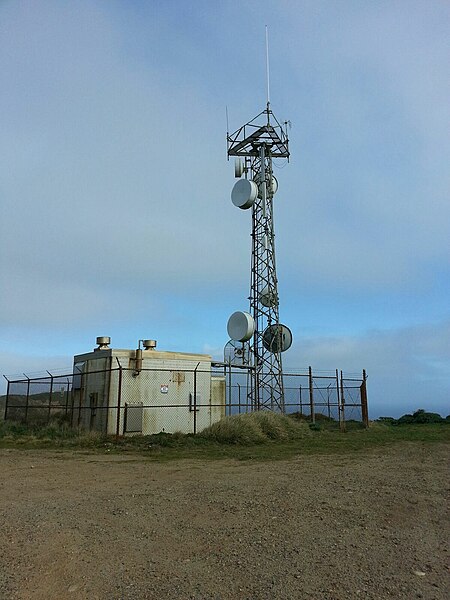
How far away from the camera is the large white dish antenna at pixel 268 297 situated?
23.3 m

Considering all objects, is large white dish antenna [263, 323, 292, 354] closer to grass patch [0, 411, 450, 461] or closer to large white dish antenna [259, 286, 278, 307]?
large white dish antenna [259, 286, 278, 307]

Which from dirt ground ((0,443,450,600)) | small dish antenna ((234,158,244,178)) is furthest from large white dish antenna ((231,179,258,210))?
dirt ground ((0,443,450,600))

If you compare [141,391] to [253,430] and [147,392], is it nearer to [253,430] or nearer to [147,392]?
[147,392]

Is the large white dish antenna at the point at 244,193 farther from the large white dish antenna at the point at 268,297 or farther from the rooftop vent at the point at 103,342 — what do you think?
the rooftop vent at the point at 103,342

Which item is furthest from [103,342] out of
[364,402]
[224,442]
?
[364,402]

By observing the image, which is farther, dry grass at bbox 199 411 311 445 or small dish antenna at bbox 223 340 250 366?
small dish antenna at bbox 223 340 250 366

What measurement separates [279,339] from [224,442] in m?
7.49

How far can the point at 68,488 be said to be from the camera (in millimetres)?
8531

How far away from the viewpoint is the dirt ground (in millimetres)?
4305

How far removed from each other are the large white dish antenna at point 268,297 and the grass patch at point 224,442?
6151 millimetres

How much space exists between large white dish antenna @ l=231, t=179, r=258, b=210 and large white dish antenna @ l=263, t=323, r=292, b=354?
17.9 feet

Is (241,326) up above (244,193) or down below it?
below

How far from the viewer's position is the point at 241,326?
22.2 metres

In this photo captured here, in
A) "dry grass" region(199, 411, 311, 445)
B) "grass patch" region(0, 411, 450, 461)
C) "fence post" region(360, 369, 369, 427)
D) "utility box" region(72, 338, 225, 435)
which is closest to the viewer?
"grass patch" region(0, 411, 450, 461)
